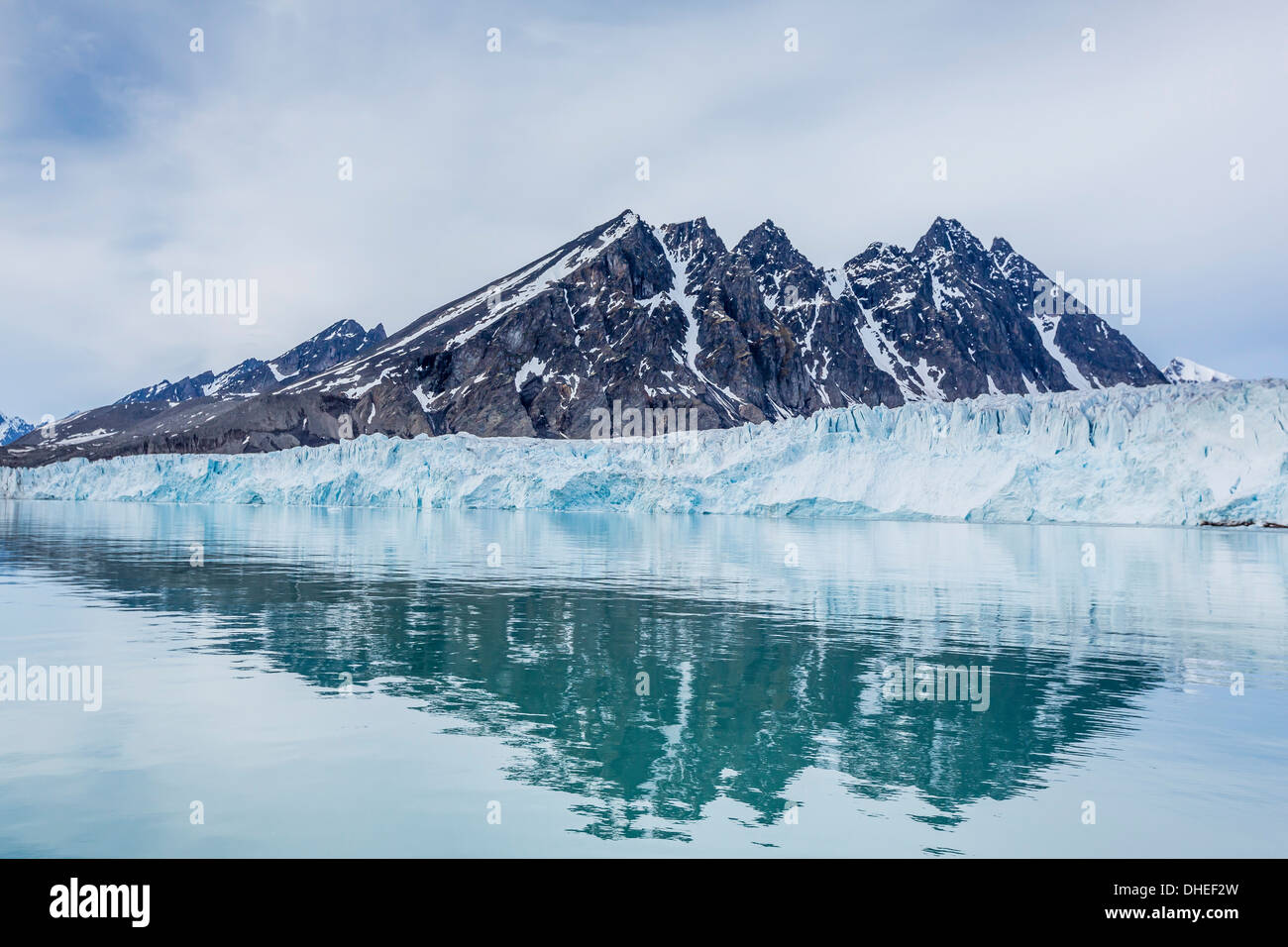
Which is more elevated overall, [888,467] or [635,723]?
[888,467]

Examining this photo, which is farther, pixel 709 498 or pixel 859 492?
pixel 709 498

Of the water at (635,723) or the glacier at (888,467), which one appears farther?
the glacier at (888,467)

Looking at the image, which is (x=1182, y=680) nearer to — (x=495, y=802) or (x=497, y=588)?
(x=495, y=802)

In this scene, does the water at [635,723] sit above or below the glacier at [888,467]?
below
